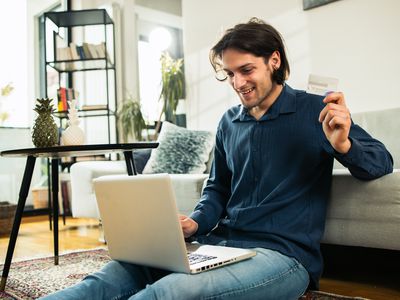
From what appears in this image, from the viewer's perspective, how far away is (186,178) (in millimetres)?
2266

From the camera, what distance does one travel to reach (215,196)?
1.25 meters

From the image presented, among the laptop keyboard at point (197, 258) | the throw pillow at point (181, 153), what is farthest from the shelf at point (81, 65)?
the laptop keyboard at point (197, 258)

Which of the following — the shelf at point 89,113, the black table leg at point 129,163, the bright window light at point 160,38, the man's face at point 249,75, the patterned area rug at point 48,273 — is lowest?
the patterned area rug at point 48,273

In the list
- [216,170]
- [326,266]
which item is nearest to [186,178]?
[326,266]

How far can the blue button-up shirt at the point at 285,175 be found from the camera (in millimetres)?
1047

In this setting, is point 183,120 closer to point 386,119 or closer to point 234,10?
point 234,10

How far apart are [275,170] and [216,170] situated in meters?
0.24

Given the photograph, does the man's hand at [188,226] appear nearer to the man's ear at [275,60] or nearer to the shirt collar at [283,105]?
the shirt collar at [283,105]

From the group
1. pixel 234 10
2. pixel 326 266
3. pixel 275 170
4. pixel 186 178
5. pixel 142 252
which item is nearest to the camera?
pixel 142 252

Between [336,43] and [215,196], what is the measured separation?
1.70m

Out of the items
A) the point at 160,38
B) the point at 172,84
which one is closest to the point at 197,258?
the point at 172,84

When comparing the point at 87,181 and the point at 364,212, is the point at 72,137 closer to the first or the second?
the point at 87,181

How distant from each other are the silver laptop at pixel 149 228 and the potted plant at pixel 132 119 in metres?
3.25

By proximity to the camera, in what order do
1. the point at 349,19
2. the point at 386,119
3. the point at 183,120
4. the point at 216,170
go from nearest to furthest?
the point at 216,170 → the point at 386,119 → the point at 349,19 → the point at 183,120
